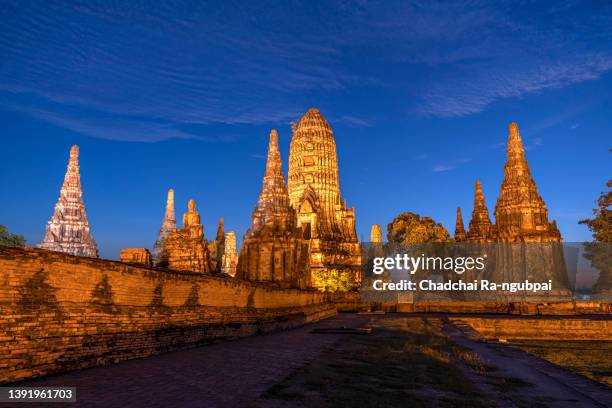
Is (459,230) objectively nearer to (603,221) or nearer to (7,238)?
(603,221)

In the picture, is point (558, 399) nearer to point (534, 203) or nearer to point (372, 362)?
point (372, 362)

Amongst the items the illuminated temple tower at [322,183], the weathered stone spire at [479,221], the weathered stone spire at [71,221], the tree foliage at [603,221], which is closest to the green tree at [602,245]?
the tree foliage at [603,221]

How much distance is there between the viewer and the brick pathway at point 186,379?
7134 millimetres

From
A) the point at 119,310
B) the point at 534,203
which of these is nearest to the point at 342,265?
the point at 534,203

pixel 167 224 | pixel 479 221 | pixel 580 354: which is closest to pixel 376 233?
pixel 479 221

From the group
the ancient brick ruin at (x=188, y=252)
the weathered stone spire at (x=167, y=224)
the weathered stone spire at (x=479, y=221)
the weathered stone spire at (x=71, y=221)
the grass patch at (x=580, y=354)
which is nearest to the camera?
the grass patch at (x=580, y=354)

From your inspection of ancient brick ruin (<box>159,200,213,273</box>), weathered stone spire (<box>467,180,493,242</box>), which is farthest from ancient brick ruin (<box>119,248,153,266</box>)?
weathered stone spire (<box>467,180,493,242</box>)

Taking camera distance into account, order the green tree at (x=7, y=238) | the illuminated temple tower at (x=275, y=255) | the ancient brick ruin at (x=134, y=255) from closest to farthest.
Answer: the ancient brick ruin at (x=134, y=255)
the illuminated temple tower at (x=275, y=255)
the green tree at (x=7, y=238)

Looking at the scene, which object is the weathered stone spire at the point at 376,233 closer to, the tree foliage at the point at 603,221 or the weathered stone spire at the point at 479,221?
the weathered stone spire at the point at 479,221

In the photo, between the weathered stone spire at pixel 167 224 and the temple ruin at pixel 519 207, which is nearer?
the temple ruin at pixel 519 207

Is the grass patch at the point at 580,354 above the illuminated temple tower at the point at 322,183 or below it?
below

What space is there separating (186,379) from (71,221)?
8996 cm

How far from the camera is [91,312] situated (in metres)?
10.3

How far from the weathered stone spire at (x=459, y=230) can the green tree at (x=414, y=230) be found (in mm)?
1287
